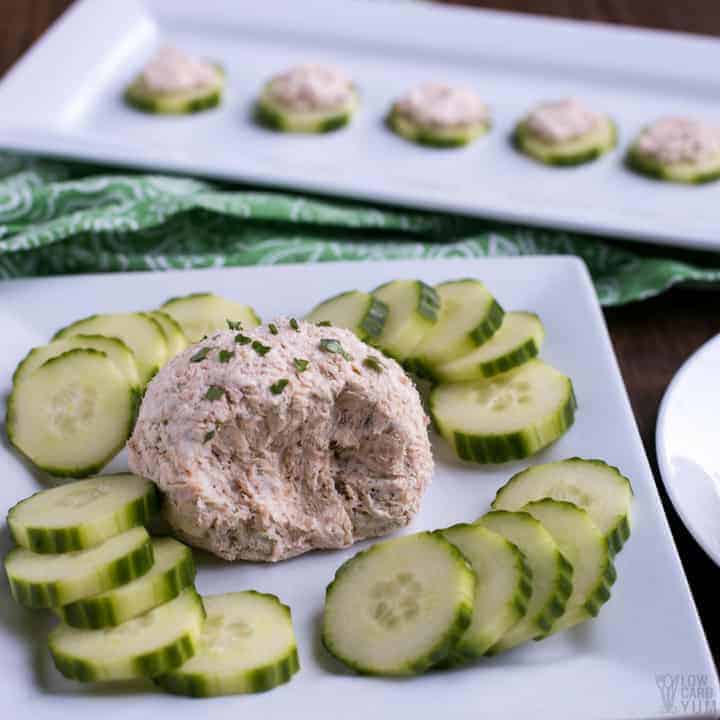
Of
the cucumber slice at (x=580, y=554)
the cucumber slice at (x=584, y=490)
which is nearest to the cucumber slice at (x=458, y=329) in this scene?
the cucumber slice at (x=584, y=490)

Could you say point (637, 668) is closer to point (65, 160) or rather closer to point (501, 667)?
point (501, 667)

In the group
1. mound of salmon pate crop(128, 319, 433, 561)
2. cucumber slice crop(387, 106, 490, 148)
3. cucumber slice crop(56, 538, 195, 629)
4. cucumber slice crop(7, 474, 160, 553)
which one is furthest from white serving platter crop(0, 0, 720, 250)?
cucumber slice crop(56, 538, 195, 629)

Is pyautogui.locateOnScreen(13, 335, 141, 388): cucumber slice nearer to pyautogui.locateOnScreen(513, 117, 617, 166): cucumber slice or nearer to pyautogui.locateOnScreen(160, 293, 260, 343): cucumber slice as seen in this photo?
pyautogui.locateOnScreen(160, 293, 260, 343): cucumber slice

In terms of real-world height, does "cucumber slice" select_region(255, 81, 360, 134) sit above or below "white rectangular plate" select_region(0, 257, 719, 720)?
below

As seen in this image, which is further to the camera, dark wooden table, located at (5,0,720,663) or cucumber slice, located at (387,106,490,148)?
cucumber slice, located at (387,106,490,148)

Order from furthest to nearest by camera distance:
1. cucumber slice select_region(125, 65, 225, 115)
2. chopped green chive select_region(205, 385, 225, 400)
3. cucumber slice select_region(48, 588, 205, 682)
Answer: cucumber slice select_region(125, 65, 225, 115)
chopped green chive select_region(205, 385, 225, 400)
cucumber slice select_region(48, 588, 205, 682)

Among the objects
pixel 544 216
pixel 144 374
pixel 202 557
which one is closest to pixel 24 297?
pixel 144 374

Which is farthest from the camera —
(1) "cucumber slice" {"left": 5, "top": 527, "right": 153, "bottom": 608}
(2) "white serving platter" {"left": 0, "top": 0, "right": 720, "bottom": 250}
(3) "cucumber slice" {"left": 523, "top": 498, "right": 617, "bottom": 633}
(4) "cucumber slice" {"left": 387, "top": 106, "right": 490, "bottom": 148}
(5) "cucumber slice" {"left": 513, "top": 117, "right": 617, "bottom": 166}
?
(4) "cucumber slice" {"left": 387, "top": 106, "right": 490, "bottom": 148}
